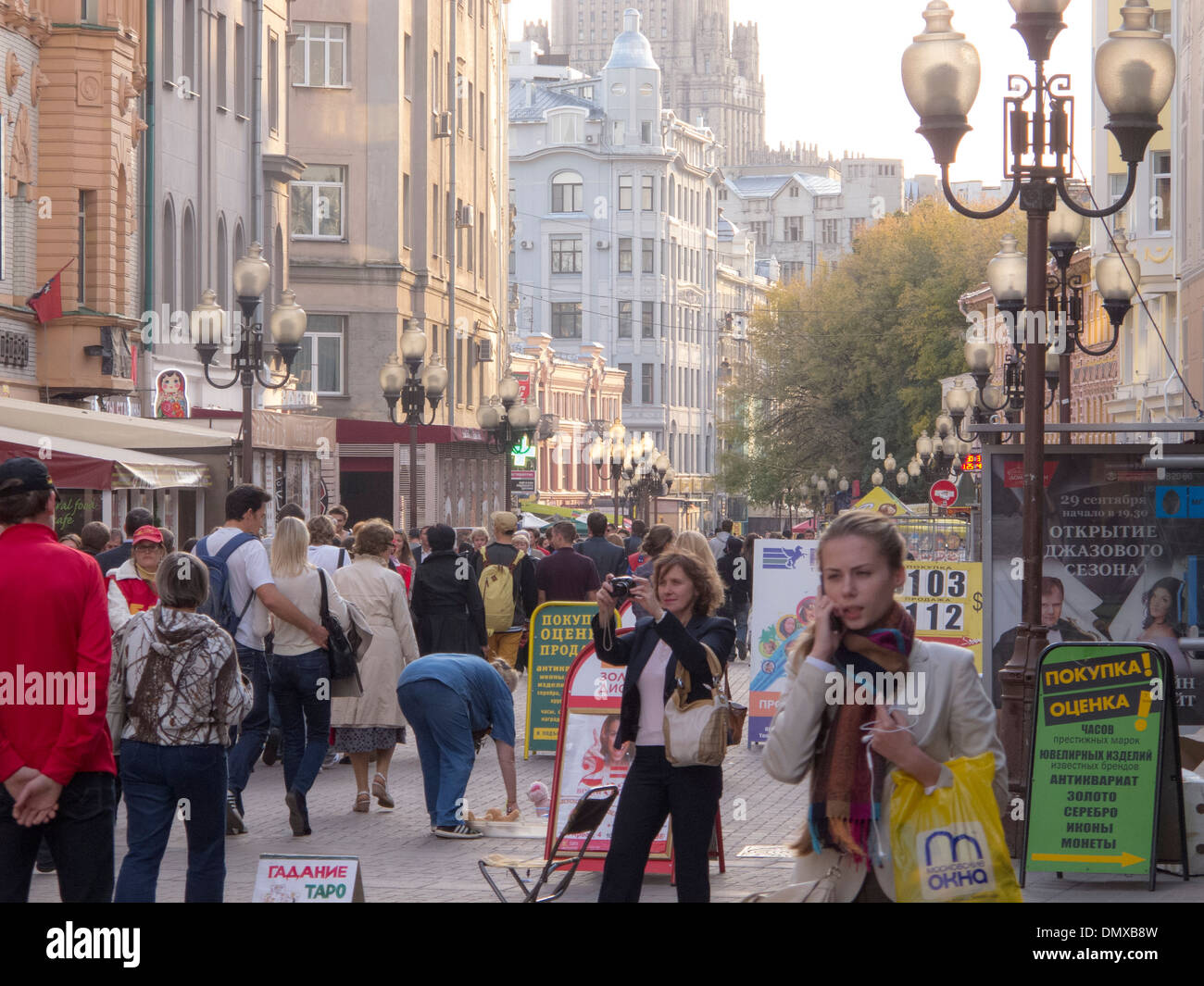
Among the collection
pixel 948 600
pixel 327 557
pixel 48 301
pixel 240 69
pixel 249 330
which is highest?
pixel 240 69

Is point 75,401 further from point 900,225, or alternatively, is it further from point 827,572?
point 900,225

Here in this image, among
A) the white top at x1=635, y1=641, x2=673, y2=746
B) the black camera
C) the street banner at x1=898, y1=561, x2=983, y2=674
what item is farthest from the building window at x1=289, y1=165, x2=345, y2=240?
the white top at x1=635, y1=641, x2=673, y2=746

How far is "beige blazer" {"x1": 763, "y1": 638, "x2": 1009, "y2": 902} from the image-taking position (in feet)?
15.6

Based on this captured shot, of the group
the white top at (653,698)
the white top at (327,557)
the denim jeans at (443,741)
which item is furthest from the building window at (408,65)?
the white top at (653,698)

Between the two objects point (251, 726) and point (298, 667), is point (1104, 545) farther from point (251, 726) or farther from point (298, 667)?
point (251, 726)

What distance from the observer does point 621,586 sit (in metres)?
8.22

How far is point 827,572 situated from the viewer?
190 inches

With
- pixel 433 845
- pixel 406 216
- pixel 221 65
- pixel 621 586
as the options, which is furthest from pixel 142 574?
pixel 406 216

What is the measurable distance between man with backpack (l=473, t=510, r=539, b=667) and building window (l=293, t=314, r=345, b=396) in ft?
98.2

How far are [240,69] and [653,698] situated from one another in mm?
30962

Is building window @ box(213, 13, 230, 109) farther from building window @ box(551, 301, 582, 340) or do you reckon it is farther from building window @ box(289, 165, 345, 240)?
building window @ box(551, 301, 582, 340)

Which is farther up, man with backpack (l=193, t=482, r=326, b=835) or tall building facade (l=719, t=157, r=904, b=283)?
tall building facade (l=719, t=157, r=904, b=283)

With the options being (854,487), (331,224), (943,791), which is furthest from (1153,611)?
(854,487)
